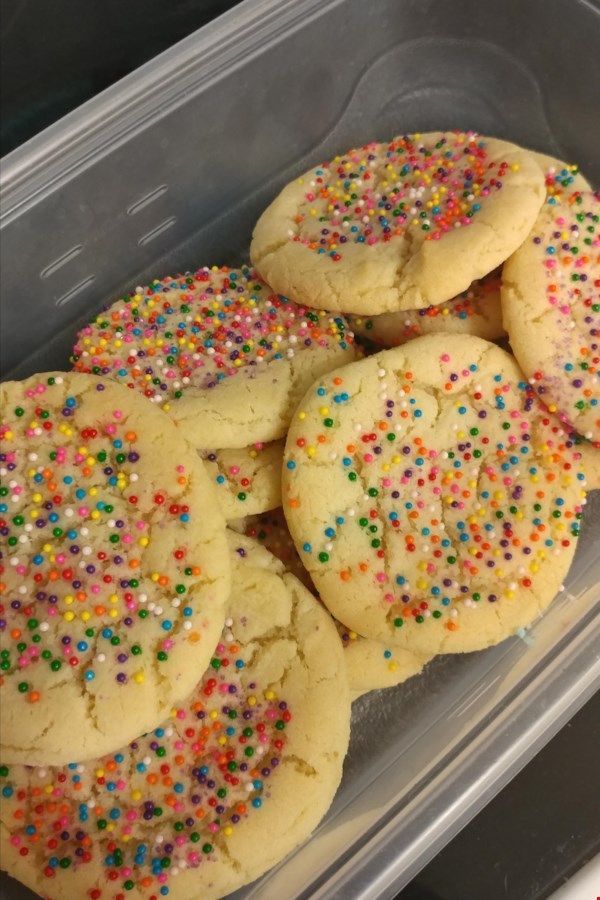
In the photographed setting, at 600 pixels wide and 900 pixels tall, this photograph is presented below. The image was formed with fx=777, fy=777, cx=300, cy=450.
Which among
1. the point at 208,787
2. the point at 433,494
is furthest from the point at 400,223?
the point at 208,787

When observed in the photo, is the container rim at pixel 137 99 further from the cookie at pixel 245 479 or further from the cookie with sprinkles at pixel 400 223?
the cookie at pixel 245 479

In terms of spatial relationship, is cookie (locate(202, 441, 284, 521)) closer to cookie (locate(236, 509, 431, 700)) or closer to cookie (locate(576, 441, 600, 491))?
cookie (locate(236, 509, 431, 700))

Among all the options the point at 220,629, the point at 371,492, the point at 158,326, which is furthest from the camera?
the point at 158,326

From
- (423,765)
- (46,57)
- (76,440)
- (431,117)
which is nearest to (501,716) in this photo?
(423,765)

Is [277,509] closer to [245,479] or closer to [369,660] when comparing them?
[245,479]

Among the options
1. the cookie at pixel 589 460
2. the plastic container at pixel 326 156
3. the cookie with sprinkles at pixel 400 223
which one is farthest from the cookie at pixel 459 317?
the plastic container at pixel 326 156

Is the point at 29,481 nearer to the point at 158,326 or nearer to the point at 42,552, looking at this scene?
the point at 42,552
